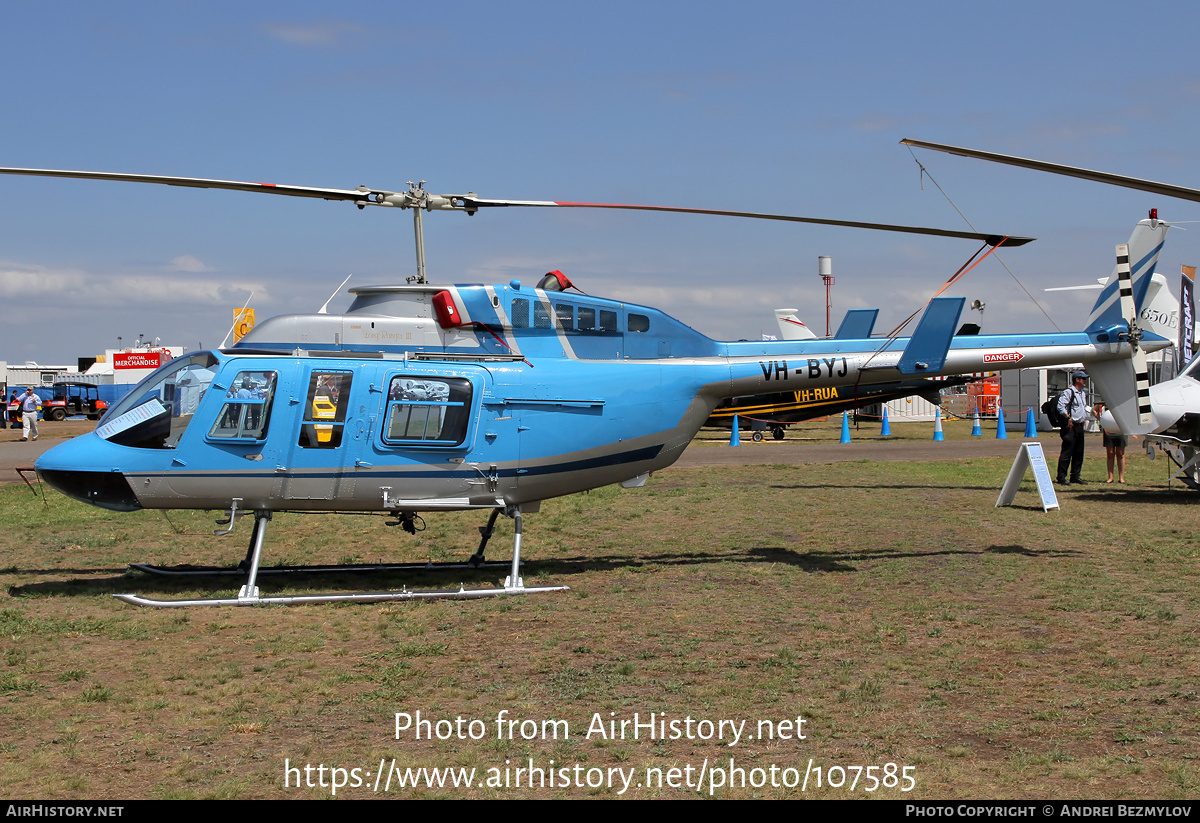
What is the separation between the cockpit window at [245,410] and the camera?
9.57 metres

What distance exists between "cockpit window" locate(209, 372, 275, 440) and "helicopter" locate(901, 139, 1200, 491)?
21.3ft

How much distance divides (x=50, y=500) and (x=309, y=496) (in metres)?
10.5

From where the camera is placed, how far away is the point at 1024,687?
660 centimetres

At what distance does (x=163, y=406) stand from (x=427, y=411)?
8.31 feet

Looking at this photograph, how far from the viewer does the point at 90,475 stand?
9.42 metres

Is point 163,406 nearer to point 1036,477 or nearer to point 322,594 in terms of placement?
point 322,594

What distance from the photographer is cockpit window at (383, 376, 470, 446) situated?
9.79m

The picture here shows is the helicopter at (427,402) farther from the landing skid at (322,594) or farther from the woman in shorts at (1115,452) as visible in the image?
the woman in shorts at (1115,452)

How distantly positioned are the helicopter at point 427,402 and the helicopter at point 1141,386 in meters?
1.73

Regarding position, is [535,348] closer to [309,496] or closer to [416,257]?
[416,257]

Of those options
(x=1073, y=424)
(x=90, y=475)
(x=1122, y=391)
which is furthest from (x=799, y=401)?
(x=90, y=475)

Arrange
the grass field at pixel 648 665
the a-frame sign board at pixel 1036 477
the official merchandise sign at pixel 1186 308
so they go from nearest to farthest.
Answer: the grass field at pixel 648 665 < the a-frame sign board at pixel 1036 477 < the official merchandise sign at pixel 1186 308

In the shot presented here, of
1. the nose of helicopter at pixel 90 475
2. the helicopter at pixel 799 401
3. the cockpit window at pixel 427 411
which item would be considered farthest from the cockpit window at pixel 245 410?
the helicopter at pixel 799 401

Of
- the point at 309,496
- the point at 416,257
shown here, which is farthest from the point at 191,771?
the point at 416,257
